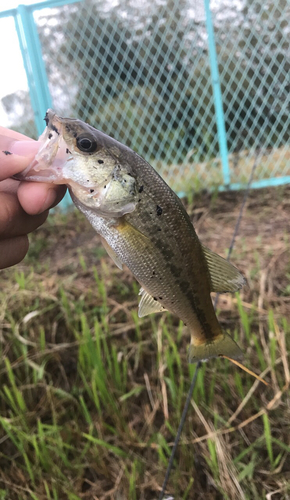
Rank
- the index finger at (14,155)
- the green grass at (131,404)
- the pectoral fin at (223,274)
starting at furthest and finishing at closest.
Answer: the green grass at (131,404)
the pectoral fin at (223,274)
the index finger at (14,155)

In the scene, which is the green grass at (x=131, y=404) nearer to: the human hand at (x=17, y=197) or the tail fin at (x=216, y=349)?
the tail fin at (x=216, y=349)

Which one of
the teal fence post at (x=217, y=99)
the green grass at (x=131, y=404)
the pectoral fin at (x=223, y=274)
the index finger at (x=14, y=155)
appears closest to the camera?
the index finger at (x=14, y=155)

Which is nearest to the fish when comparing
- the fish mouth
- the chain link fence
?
the fish mouth

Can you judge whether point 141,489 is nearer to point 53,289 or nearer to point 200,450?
point 200,450

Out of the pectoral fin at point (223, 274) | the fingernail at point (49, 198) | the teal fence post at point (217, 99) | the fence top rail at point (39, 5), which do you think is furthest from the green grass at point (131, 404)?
the fence top rail at point (39, 5)

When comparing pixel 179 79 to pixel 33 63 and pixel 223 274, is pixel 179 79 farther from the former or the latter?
pixel 223 274

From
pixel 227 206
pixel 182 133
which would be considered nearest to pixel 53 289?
pixel 227 206

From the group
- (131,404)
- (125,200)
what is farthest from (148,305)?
(131,404)
